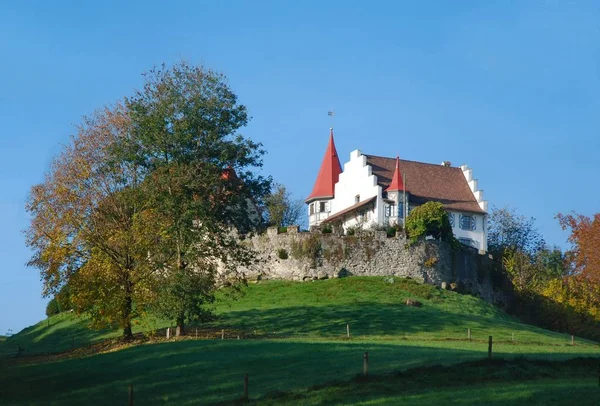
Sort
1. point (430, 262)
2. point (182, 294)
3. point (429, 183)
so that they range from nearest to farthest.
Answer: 1. point (182, 294)
2. point (430, 262)
3. point (429, 183)

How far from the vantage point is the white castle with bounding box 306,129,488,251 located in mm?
82688

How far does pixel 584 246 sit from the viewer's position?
73812 mm

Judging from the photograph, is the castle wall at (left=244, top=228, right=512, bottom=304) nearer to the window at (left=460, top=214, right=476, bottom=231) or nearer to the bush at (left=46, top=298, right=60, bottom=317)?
the window at (left=460, top=214, right=476, bottom=231)

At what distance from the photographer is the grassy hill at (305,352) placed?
3036 cm

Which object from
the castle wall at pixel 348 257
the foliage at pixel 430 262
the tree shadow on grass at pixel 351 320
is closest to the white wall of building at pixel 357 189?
the castle wall at pixel 348 257

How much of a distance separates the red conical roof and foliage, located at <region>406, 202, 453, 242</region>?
15.7 m

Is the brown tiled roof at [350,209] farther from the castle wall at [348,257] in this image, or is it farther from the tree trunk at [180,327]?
the tree trunk at [180,327]

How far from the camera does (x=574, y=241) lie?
255 ft

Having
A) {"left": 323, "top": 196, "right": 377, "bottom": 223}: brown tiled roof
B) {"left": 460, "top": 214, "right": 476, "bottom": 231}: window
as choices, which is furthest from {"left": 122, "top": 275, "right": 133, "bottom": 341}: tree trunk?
{"left": 460, "top": 214, "right": 476, "bottom": 231}: window

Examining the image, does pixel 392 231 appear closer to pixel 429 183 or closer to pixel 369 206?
pixel 369 206

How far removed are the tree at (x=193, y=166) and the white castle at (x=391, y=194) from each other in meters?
28.6

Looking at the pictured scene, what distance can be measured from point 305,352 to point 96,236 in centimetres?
1677

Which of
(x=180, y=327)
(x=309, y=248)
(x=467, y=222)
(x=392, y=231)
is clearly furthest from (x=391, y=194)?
(x=180, y=327)

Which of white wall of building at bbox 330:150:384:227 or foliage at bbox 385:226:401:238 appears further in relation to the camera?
white wall of building at bbox 330:150:384:227
